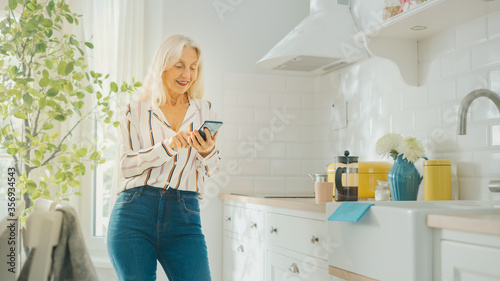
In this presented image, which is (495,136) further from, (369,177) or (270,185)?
(270,185)

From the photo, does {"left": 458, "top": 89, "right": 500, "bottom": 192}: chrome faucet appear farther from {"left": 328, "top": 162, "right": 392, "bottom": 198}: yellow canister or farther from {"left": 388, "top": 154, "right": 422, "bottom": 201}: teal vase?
{"left": 328, "top": 162, "right": 392, "bottom": 198}: yellow canister

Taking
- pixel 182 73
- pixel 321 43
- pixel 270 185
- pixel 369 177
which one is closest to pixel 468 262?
pixel 369 177

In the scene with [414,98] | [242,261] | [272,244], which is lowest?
[242,261]

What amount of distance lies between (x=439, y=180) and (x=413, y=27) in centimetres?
63

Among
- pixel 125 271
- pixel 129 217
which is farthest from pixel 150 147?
pixel 125 271

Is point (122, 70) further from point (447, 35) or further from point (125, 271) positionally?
point (447, 35)

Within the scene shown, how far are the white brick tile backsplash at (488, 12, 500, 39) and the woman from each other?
3.62 feet

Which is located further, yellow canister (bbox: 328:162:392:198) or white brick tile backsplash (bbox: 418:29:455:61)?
yellow canister (bbox: 328:162:392:198)

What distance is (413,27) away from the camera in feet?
7.32

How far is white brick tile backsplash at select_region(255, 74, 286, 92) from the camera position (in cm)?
341

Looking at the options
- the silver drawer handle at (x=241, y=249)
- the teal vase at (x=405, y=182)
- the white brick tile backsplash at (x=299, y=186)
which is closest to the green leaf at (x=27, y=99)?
the teal vase at (x=405, y=182)

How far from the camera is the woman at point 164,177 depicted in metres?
1.98

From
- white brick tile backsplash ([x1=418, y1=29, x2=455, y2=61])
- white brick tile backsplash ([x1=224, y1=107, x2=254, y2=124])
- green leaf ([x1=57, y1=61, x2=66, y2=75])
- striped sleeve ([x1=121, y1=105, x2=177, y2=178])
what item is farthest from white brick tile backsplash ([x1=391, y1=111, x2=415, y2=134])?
green leaf ([x1=57, y1=61, x2=66, y2=75])

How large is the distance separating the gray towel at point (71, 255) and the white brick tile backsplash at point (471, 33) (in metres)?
1.66
